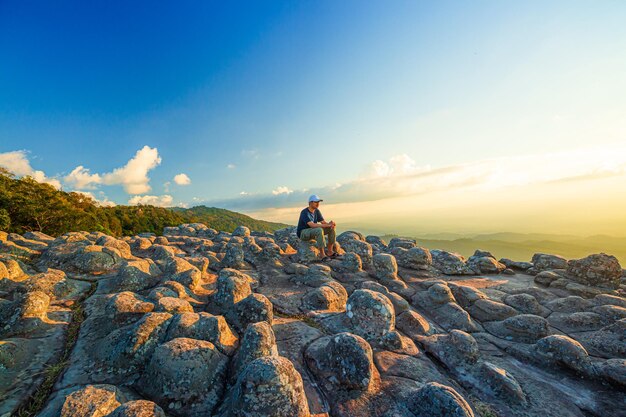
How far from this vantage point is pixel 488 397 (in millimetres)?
5027

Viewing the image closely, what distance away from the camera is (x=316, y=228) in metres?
12.5

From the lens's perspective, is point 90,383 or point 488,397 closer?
point 90,383

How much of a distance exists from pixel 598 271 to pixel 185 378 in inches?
611

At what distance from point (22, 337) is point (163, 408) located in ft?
12.8

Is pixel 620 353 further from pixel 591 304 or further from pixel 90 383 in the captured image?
pixel 90 383

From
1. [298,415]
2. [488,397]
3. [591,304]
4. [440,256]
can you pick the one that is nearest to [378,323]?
[488,397]

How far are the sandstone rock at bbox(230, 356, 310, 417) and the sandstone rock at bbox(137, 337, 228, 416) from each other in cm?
80

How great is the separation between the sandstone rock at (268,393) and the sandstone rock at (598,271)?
13.9 m

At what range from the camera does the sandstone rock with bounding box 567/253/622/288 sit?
11.0 m

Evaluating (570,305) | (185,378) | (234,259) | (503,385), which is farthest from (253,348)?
(570,305)

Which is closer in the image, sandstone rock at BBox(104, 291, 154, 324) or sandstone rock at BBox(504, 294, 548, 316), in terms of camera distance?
sandstone rock at BBox(104, 291, 154, 324)

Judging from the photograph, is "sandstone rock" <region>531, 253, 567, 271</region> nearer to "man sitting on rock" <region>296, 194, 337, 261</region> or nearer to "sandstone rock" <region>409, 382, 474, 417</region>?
"man sitting on rock" <region>296, 194, 337, 261</region>

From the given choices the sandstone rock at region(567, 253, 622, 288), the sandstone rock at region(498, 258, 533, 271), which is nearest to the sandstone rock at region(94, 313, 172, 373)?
the sandstone rock at region(567, 253, 622, 288)

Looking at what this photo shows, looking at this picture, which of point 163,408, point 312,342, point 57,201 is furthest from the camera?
point 57,201
